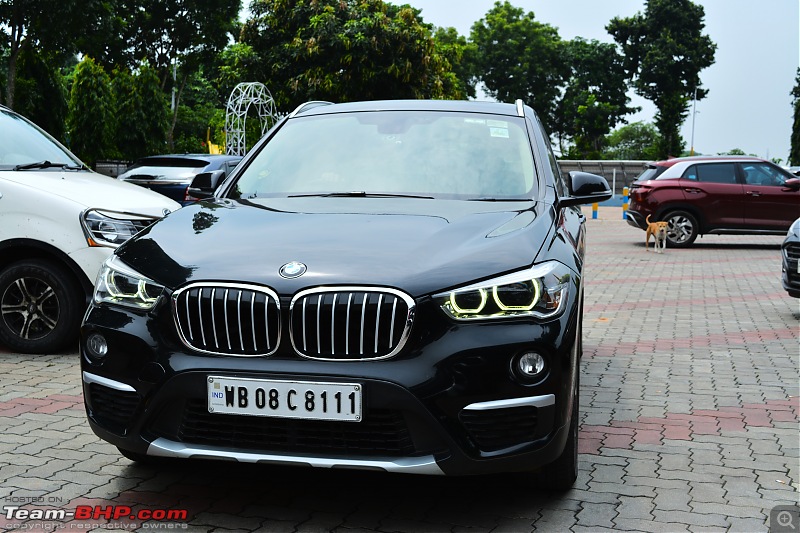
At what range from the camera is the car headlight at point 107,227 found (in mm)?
7160

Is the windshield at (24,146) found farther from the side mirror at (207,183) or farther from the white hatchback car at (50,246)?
the side mirror at (207,183)

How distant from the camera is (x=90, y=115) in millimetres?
29344

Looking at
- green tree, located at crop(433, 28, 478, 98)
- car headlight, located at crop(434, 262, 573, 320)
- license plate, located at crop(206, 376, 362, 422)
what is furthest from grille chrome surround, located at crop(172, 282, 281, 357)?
green tree, located at crop(433, 28, 478, 98)

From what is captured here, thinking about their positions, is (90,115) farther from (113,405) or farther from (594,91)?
(594,91)

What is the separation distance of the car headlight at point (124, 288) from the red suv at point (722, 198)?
1669 centimetres

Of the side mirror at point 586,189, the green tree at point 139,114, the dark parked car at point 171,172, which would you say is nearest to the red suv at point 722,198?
the dark parked car at point 171,172

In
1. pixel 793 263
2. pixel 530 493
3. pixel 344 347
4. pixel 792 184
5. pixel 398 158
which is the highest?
pixel 398 158

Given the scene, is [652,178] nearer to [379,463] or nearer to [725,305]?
[725,305]

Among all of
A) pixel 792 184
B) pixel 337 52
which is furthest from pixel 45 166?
pixel 337 52

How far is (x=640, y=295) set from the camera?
38.9ft

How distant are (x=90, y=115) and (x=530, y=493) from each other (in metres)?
27.3

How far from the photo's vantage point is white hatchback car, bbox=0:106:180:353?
716 centimetres

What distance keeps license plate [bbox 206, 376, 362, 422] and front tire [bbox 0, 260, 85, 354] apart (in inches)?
160

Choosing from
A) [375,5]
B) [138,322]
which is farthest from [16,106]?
[138,322]
